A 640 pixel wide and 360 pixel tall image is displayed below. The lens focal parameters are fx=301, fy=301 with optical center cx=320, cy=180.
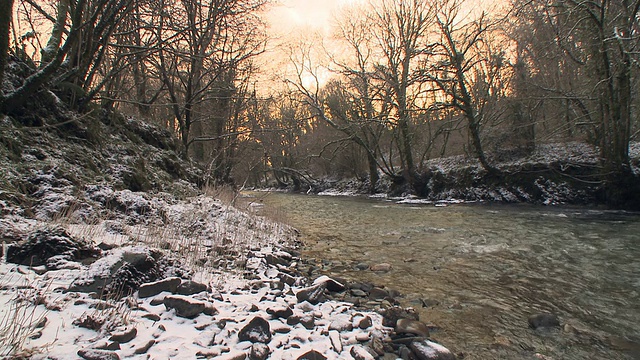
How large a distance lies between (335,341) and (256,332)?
0.66 m

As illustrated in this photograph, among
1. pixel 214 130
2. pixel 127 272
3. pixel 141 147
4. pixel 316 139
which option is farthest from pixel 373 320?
pixel 316 139

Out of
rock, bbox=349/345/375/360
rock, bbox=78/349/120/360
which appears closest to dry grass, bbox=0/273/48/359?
rock, bbox=78/349/120/360

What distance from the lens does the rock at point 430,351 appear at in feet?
8.14

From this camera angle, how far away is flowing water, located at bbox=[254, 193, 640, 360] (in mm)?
2908

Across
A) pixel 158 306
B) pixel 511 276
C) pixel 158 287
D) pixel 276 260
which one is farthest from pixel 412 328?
pixel 276 260

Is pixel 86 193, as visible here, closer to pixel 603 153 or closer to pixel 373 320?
pixel 373 320

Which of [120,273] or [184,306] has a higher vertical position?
[120,273]

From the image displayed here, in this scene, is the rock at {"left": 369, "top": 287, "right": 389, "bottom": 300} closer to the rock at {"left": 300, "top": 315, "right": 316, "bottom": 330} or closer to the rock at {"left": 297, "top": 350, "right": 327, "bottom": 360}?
the rock at {"left": 300, "top": 315, "right": 316, "bottom": 330}

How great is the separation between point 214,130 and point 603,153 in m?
17.0

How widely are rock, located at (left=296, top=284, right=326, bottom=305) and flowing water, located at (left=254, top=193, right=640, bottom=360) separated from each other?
1084 mm

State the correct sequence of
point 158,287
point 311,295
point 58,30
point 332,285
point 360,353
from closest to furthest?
point 360,353 → point 158,287 → point 311,295 → point 332,285 → point 58,30

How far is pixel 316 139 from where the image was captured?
107 ft

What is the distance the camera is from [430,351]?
2.51 m

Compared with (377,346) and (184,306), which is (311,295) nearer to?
(377,346)
